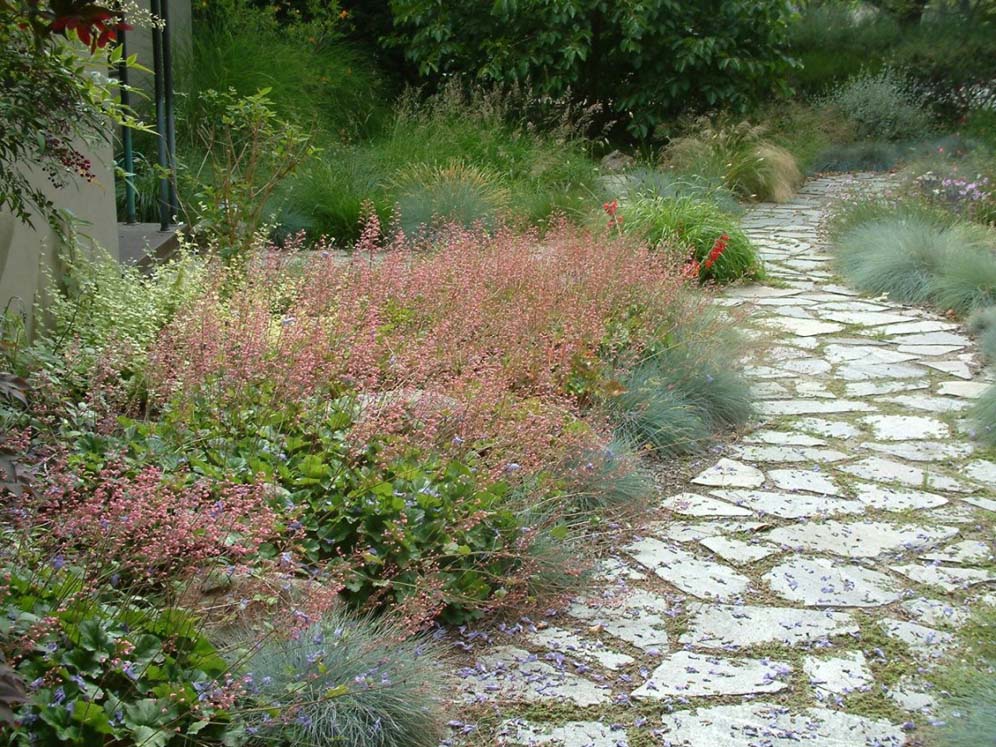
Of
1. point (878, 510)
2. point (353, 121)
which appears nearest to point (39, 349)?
point (878, 510)

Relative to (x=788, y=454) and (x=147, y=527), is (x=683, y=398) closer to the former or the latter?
(x=788, y=454)

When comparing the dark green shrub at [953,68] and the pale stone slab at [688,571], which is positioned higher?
the dark green shrub at [953,68]

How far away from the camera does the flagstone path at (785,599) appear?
2787mm

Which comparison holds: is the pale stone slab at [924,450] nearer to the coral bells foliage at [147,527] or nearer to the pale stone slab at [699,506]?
the pale stone slab at [699,506]

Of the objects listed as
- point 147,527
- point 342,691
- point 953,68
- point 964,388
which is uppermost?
point 953,68

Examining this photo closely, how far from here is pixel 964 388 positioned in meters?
5.60

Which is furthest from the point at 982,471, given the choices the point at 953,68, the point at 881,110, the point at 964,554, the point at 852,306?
the point at 953,68

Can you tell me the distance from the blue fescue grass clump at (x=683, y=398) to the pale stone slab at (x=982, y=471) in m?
1.00

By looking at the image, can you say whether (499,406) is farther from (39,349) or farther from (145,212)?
(145,212)

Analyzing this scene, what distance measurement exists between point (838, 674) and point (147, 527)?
1.86 meters

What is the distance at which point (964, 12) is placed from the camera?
18797mm

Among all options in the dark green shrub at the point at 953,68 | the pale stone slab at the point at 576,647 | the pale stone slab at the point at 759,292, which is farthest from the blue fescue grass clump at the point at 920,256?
the dark green shrub at the point at 953,68

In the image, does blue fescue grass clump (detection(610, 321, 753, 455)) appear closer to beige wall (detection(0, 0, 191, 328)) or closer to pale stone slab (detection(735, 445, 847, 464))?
pale stone slab (detection(735, 445, 847, 464))

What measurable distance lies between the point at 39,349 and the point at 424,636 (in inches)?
68.2
